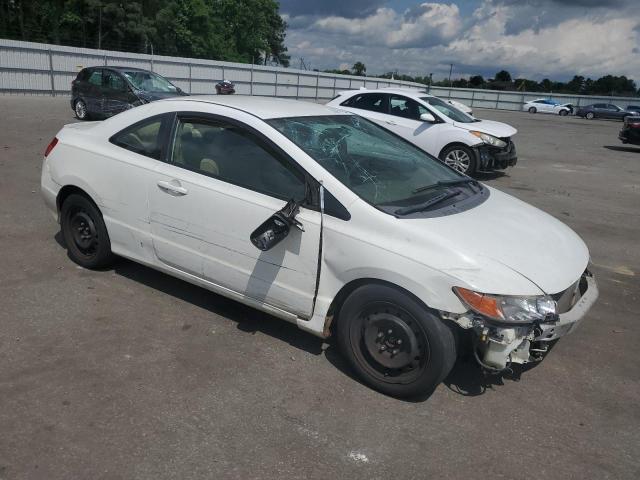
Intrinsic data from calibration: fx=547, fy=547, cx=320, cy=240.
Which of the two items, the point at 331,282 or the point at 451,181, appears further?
the point at 451,181

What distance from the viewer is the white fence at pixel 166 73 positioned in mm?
23734

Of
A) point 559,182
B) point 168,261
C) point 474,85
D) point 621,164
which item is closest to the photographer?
point 168,261

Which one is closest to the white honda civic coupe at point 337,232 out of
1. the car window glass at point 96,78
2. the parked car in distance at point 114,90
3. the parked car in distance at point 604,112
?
the parked car in distance at point 114,90

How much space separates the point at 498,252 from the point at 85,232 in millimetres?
3398

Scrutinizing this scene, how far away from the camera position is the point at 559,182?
36.9 feet

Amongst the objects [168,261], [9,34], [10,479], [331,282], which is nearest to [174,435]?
[10,479]

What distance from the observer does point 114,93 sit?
49.3 feet

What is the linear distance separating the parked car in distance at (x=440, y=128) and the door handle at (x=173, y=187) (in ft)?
21.9

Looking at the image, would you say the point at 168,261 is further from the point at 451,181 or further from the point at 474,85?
the point at 474,85

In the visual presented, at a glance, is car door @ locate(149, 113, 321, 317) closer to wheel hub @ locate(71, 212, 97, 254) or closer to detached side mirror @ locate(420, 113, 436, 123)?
wheel hub @ locate(71, 212, 97, 254)

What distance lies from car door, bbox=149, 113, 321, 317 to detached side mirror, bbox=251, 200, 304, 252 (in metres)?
0.08

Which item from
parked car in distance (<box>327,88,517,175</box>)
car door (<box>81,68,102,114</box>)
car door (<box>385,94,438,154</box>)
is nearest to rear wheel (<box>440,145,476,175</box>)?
parked car in distance (<box>327,88,517,175</box>)

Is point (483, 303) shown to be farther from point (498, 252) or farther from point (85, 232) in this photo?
point (85, 232)

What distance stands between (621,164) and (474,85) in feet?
245
